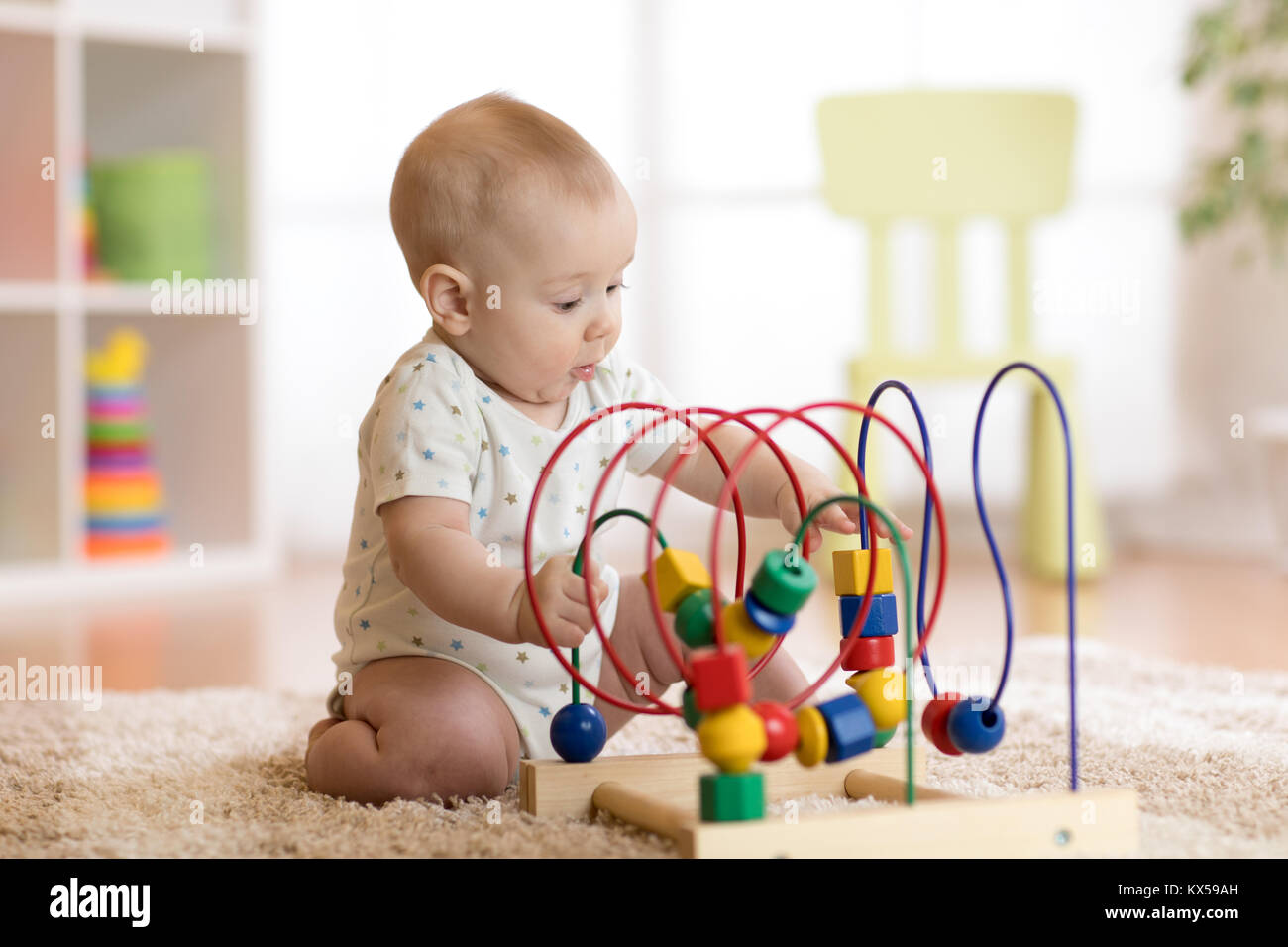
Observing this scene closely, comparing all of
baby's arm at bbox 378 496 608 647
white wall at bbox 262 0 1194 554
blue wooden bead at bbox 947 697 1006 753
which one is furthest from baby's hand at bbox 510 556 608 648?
white wall at bbox 262 0 1194 554

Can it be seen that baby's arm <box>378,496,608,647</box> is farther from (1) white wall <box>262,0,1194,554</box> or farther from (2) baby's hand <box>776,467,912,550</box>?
(1) white wall <box>262,0,1194,554</box>

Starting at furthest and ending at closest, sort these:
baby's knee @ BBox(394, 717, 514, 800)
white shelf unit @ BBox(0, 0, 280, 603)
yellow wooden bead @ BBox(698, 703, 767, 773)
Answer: white shelf unit @ BBox(0, 0, 280, 603) → baby's knee @ BBox(394, 717, 514, 800) → yellow wooden bead @ BBox(698, 703, 767, 773)

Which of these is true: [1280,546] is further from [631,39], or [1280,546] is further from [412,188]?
[412,188]

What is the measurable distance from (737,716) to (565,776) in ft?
0.73

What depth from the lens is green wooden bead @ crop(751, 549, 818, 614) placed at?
72 cm

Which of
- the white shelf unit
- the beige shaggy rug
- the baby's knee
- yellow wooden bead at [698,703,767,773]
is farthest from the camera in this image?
the white shelf unit

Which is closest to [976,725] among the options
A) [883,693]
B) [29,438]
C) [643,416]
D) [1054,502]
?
[883,693]

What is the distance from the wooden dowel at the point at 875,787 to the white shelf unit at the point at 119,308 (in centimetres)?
147

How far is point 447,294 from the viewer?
97 centimetres

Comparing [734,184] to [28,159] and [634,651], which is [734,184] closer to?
[28,159]

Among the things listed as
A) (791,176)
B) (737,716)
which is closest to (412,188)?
(737,716)

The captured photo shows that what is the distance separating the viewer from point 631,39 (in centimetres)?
259

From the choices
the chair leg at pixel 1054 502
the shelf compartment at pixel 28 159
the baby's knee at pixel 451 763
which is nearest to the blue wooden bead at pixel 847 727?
the baby's knee at pixel 451 763

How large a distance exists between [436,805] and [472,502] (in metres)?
0.20
